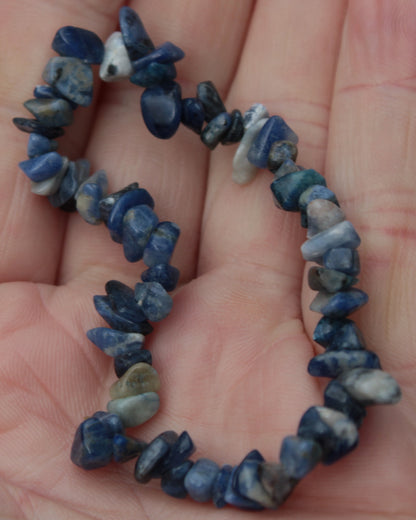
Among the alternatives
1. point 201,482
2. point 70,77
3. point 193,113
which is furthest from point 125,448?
point 70,77

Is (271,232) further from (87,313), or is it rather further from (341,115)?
(87,313)

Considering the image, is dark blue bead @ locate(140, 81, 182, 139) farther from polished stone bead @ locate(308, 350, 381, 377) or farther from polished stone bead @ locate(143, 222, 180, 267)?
polished stone bead @ locate(308, 350, 381, 377)

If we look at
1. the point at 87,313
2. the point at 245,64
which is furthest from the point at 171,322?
the point at 245,64

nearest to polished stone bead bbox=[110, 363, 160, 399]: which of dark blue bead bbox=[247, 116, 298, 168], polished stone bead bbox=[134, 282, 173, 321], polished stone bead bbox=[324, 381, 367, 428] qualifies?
polished stone bead bbox=[134, 282, 173, 321]

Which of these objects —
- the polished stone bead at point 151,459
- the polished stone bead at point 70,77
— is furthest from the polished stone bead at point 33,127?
the polished stone bead at point 151,459

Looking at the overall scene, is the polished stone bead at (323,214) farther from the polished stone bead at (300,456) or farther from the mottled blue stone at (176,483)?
the mottled blue stone at (176,483)
